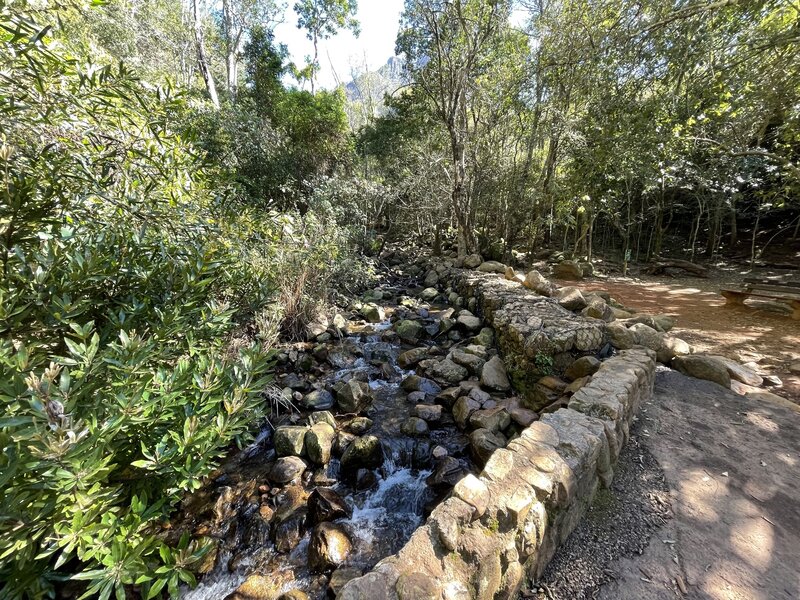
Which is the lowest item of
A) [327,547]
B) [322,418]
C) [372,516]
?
[372,516]

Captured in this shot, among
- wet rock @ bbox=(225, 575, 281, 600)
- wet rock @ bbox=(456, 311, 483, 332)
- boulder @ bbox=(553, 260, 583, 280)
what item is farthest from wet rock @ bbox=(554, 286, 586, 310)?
boulder @ bbox=(553, 260, 583, 280)

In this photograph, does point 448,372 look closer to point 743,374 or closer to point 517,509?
point 517,509

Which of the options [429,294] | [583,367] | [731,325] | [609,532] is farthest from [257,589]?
[731,325]

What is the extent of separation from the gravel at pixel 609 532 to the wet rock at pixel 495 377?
1.69 m

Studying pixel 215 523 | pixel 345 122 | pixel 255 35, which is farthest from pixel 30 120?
pixel 255 35

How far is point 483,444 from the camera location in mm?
3084

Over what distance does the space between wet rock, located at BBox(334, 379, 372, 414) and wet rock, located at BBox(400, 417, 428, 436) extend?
0.63m

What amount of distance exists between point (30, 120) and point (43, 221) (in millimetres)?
539

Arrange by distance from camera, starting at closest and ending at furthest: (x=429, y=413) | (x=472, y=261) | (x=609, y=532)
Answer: (x=609, y=532) → (x=429, y=413) → (x=472, y=261)

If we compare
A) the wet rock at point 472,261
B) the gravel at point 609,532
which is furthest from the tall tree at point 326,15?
the gravel at point 609,532

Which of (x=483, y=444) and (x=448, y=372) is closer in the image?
(x=483, y=444)

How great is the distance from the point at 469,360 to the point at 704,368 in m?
2.61

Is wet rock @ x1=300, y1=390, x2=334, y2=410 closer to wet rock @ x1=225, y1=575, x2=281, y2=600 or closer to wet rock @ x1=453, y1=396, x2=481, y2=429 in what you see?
wet rock @ x1=453, y1=396, x2=481, y2=429

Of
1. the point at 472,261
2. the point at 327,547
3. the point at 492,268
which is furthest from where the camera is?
the point at 472,261
